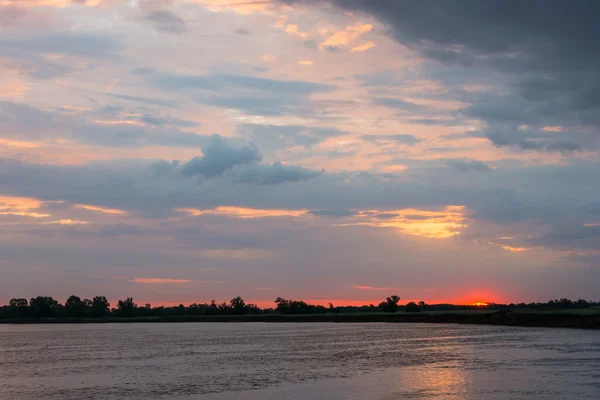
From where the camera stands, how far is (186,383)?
50812 mm

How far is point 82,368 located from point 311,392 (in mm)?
31696

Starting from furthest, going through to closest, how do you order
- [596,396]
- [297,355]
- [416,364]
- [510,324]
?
[510,324]
[297,355]
[416,364]
[596,396]

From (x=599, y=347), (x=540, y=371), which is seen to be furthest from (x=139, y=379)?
(x=599, y=347)

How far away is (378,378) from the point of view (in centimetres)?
5212

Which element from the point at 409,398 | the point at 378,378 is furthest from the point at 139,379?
the point at 409,398

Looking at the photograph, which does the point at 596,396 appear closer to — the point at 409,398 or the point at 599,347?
the point at 409,398

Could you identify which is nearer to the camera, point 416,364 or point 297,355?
point 416,364

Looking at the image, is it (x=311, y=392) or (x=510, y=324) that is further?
(x=510, y=324)

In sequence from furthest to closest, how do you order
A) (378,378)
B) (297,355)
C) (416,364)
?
1. (297,355)
2. (416,364)
3. (378,378)

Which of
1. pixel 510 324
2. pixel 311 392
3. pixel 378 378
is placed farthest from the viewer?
pixel 510 324

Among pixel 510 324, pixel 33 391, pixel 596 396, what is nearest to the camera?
pixel 596 396

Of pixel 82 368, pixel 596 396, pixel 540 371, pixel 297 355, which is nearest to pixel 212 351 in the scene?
pixel 297 355

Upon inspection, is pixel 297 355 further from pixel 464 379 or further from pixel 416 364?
pixel 464 379

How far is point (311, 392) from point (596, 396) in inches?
742
